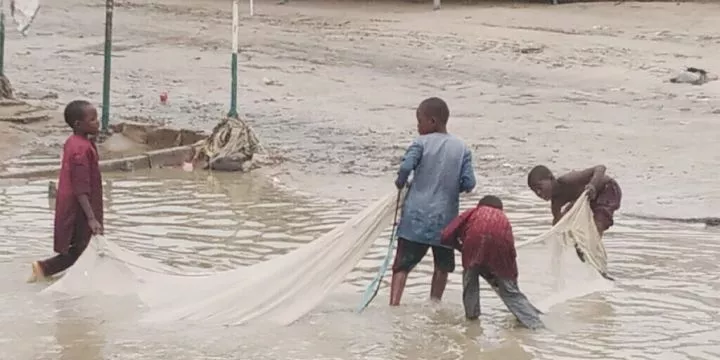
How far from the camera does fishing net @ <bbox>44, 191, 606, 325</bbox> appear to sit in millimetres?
6980

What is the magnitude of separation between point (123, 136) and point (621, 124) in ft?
19.5

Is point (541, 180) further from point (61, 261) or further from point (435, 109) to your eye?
point (61, 261)

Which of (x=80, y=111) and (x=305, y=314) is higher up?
(x=80, y=111)

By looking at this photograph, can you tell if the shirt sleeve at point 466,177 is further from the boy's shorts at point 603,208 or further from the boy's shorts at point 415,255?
the boy's shorts at point 603,208

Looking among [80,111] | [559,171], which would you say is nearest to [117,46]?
[559,171]

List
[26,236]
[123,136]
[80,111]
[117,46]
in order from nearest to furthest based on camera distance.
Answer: [80,111] → [26,236] → [123,136] → [117,46]

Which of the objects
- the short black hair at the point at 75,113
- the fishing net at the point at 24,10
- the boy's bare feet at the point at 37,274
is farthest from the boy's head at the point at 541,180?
the fishing net at the point at 24,10

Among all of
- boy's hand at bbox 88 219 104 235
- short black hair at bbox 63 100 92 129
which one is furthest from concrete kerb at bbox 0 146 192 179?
boy's hand at bbox 88 219 104 235

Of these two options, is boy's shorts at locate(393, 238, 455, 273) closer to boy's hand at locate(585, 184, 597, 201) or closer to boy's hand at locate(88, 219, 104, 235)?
boy's hand at locate(585, 184, 597, 201)

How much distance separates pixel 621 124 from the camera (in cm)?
1542

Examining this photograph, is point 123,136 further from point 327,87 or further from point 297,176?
point 327,87

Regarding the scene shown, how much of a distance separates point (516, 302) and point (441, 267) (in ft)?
1.92

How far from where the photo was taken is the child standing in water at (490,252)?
6.91 metres

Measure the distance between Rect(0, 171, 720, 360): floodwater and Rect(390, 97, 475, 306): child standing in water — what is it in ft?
1.59
